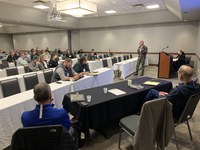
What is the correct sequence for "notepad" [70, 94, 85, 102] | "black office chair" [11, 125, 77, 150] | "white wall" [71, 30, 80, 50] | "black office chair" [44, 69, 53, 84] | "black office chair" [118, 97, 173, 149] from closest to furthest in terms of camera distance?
"black office chair" [11, 125, 77, 150]
"black office chair" [118, 97, 173, 149]
"notepad" [70, 94, 85, 102]
"black office chair" [44, 69, 53, 84]
"white wall" [71, 30, 80, 50]

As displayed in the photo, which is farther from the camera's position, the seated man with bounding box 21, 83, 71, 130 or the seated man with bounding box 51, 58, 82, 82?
the seated man with bounding box 51, 58, 82, 82

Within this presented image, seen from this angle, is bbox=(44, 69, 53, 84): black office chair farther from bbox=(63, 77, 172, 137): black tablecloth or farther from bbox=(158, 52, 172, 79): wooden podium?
bbox=(158, 52, 172, 79): wooden podium

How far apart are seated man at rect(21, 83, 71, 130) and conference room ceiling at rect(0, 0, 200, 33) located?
16.8 feet

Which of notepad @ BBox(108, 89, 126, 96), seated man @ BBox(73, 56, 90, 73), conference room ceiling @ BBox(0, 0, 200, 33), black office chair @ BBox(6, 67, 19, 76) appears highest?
conference room ceiling @ BBox(0, 0, 200, 33)

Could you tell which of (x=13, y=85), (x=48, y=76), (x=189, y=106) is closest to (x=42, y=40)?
(x=48, y=76)

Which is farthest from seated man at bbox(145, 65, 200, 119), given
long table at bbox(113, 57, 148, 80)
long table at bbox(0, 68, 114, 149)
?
long table at bbox(113, 57, 148, 80)

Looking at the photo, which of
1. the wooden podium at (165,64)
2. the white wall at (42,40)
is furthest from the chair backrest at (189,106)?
the white wall at (42,40)

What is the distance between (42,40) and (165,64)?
11.6m

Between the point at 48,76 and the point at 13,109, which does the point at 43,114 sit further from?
the point at 48,76

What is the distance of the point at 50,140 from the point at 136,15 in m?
9.79

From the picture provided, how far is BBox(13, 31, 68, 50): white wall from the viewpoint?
13359 mm

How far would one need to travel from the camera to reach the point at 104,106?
91.7 inches

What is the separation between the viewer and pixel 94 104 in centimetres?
222

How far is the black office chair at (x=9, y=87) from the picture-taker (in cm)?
282
